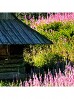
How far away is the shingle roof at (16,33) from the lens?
7262 mm

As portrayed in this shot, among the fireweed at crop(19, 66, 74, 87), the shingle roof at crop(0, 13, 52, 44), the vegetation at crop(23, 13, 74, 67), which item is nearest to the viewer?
the shingle roof at crop(0, 13, 52, 44)

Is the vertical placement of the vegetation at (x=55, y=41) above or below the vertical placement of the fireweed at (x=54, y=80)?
above

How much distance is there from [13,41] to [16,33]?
9.3 inches

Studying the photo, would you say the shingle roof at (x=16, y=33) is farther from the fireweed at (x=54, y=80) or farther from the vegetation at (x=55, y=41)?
the fireweed at (x=54, y=80)

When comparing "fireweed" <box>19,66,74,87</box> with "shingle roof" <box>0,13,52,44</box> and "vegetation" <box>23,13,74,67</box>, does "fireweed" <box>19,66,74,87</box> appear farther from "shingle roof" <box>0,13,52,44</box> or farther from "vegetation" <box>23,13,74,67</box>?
"shingle roof" <box>0,13,52,44</box>

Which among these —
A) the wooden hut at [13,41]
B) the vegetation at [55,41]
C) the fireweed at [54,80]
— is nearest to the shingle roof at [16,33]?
the wooden hut at [13,41]

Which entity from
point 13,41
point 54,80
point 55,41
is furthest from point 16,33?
point 54,80

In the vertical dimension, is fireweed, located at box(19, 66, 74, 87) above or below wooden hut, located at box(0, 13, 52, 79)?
below

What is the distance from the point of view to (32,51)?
25.3ft

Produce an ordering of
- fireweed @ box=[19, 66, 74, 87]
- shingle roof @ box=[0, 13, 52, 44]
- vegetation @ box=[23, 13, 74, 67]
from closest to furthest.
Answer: shingle roof @ box=[0, 13, 52, 44], fireweed @ box=[19, 66, 74, 87], vegetation @ box=[23, 13, 74, 67]

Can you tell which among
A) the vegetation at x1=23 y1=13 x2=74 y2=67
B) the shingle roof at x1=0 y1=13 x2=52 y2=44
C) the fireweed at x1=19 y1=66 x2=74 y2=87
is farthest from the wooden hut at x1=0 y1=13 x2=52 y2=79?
the fireweed at x1=19 y1=66 x2=74 y2=87

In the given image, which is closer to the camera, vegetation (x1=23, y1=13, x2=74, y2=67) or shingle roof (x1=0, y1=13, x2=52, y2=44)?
shingle roof (x1=0, y1=13, x2=52, y2=44)

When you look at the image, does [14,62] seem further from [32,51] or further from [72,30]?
[72,30]

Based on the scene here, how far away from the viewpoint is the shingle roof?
23.8 feet
